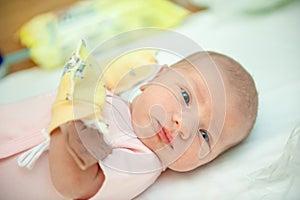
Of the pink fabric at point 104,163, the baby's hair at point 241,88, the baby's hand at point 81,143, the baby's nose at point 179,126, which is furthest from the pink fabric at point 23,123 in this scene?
the baby's hair at point 241,88

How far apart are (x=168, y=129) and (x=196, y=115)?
0.06m

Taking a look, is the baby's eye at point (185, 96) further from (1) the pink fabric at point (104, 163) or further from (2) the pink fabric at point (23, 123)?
(2) the pink fabric at point (23, 123)

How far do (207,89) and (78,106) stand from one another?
26cm

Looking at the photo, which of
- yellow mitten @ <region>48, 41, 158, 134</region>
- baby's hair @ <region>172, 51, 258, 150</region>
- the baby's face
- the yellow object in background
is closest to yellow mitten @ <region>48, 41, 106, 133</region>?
yellow mitten @ <region>48, 41, 158, 134</region>

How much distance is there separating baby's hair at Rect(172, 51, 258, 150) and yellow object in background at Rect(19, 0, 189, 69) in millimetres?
414

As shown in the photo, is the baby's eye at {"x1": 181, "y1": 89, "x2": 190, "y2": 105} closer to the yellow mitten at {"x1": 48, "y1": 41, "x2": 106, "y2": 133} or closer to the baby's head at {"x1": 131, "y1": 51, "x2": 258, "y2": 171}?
the baby's head at {"x1": 131, "y1": 51, "x2": 258, "y2": 171}

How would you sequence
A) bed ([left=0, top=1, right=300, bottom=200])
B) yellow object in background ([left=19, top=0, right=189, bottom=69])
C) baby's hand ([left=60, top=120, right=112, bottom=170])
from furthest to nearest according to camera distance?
1. yellow object in background ([left=19, top=0, right=189, bottom=69])
2. bed ([left=0, top=1, right=300, bottom=200])
3. baby's hand ([left=60, top=120, right=112, bottom=170])

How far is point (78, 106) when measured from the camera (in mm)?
770

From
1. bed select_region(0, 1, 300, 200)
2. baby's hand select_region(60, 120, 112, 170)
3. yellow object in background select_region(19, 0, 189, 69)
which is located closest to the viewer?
baby's hand select_region(60, 120, 112, 170)

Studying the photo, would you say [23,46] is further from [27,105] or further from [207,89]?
[207,89]

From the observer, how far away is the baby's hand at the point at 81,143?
76cm

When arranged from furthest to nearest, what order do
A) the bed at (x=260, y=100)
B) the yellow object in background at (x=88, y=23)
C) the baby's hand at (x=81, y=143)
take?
the yellow object in background at (x=88, y=23)
the bed at (x=260, y=100)
the baby's hand at (x=81, y=143)

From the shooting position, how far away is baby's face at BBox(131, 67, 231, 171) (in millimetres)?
852

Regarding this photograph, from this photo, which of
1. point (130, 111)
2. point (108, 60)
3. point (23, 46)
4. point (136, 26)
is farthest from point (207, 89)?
point (23, 46)
